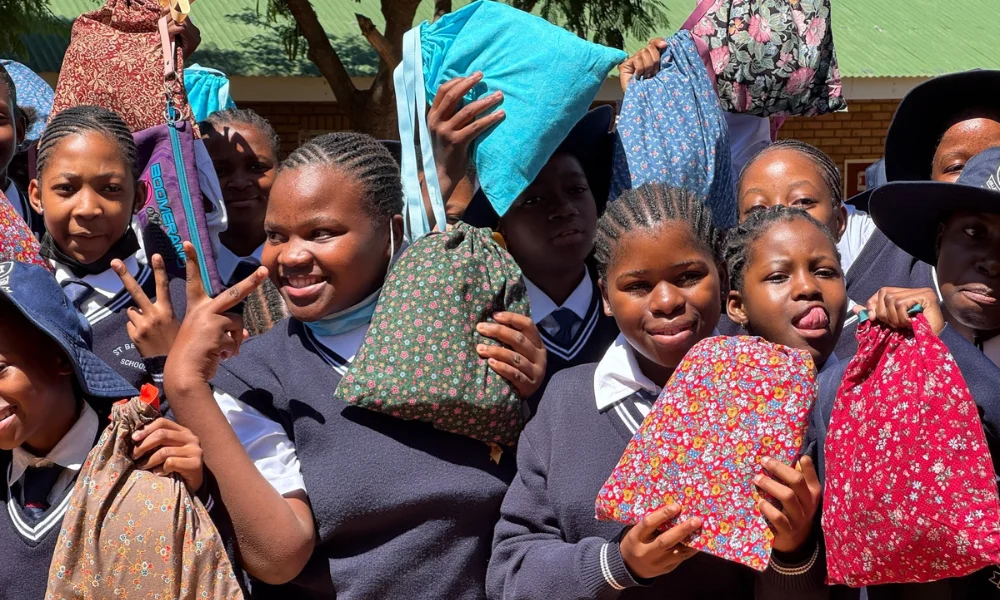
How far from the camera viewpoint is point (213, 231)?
3.29 meters

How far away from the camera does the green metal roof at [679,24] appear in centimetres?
1002

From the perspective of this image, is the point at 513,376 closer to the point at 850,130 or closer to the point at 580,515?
the point at 580,515

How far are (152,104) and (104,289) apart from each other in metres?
0.73

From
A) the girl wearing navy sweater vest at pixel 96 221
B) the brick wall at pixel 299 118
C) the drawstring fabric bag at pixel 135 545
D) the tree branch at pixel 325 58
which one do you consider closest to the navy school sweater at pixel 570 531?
the drawstring fabric bag at pixel 135 545

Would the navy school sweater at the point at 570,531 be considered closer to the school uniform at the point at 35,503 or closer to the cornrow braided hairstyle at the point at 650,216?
the cornrow braided hairstyle at the point at 650,216

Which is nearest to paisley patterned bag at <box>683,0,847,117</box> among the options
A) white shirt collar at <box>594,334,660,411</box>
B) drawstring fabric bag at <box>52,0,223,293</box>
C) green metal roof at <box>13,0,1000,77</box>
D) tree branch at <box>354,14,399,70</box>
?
white shirt collar at <box>594,334,660,411</box>

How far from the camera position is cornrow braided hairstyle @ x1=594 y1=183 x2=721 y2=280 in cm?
246

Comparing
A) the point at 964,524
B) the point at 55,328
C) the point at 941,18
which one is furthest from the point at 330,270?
the point at 941,18

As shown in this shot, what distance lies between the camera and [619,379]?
95.6 inches

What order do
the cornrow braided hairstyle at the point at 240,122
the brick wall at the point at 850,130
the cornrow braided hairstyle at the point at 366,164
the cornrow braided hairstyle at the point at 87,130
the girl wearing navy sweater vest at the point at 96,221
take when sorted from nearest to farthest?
the cornrow braided hairstyle at the point at 366,164
the girl wearing navy sweater vest at the point at 96,221
the cornrow braided hairstyle at the point at 87,130
the cornrow braided hairstyle at the point at 240,122
the brick wall at the point at 850,130

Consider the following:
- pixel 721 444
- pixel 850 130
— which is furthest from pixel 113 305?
pixel 850 130

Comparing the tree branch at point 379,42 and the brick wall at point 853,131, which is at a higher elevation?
the tree branch at point 379,42

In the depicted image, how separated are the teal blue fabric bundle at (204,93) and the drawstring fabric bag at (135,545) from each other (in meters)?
1.94

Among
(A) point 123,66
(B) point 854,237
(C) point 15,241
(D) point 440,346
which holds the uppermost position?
(A) point 123,66
